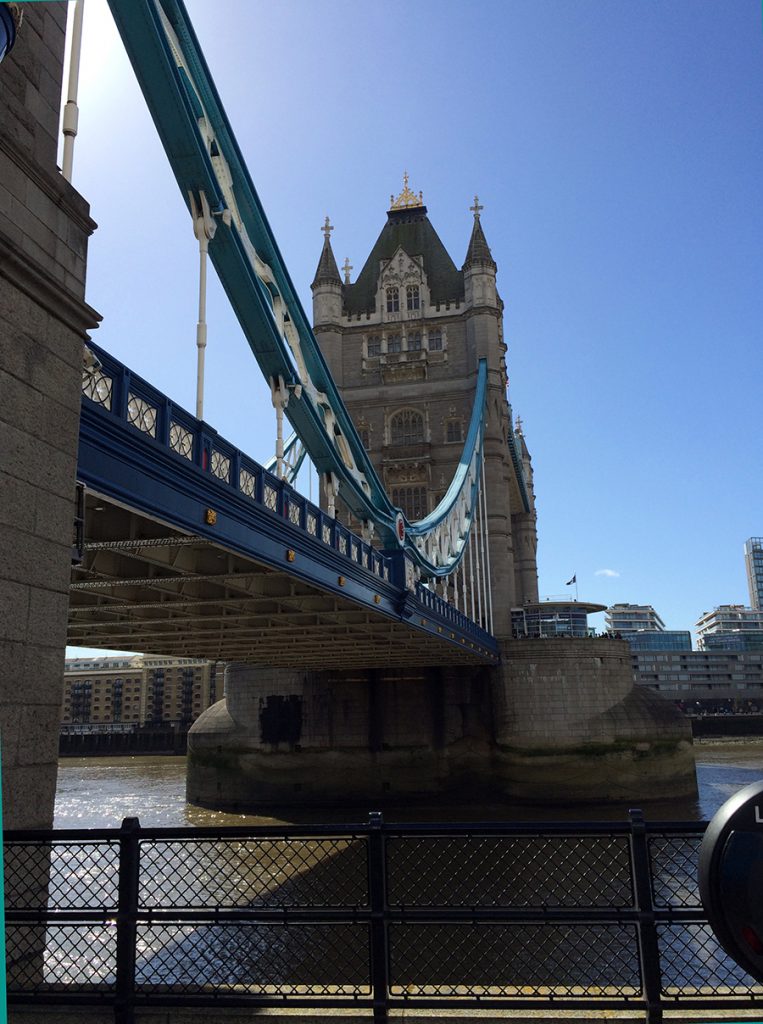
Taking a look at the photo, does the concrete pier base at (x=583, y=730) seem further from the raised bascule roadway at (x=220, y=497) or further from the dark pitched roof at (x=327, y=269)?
the dark pitched roof at (x=327, y=269)

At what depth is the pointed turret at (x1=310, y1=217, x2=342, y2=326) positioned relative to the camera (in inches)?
1941

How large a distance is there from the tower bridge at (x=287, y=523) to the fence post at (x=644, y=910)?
3585 millimetres

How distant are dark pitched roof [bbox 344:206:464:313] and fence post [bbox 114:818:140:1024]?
156 ft

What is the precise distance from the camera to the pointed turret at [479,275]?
1900 inches

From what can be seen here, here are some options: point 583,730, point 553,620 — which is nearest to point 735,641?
point 553,620

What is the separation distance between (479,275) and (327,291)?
857 cm

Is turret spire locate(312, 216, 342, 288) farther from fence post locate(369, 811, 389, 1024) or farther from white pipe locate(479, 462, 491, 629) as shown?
fence post locate(369, 811, 389, 1024)

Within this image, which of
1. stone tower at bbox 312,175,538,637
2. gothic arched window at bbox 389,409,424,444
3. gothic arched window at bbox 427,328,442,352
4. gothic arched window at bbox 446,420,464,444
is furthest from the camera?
gothic arched window at bbox 427,328,442,352

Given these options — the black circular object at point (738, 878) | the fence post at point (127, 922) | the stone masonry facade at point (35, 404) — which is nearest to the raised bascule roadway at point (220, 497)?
the stone masonry facade at point (35, 404)

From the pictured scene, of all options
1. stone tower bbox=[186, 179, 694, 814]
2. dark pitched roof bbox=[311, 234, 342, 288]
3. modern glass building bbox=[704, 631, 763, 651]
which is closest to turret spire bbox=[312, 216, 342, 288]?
dark pitched roof bbox=[311, 234, 342, 288]

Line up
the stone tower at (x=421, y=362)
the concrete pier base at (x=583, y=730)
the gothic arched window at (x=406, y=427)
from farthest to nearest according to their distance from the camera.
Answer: the gothic arched window at (x=406, y=427) < the stone tower at (x=421, y=362) < the concrete pier base at (x=583, y=730)

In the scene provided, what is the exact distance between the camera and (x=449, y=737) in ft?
110

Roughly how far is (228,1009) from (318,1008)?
468mm

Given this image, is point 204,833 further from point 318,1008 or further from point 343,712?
point 343,712
